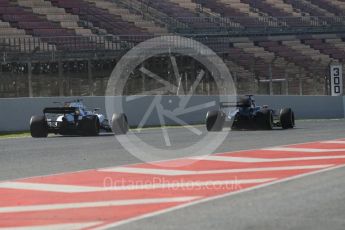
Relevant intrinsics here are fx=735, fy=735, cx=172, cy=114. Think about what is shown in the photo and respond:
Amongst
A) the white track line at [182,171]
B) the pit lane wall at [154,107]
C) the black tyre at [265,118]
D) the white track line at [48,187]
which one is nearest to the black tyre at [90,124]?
the pit lane wall at [154,107]

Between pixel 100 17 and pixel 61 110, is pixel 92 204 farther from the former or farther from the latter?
pixel 100 17

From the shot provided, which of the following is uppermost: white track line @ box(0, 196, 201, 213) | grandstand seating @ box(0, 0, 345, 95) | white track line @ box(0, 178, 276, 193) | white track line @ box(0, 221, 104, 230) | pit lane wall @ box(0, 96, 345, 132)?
grandstand seating @ box(0, 0, 345, 95)

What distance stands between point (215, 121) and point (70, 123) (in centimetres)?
379

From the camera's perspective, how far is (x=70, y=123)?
18.8 meters

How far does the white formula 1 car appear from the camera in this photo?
18.7 metres

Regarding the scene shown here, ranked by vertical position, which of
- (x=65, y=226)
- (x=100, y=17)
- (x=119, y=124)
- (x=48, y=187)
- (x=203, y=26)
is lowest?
(x=119, y=124)

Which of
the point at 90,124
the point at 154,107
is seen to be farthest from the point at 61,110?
the point at 154,107

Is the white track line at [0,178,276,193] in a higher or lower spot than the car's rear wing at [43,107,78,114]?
lower

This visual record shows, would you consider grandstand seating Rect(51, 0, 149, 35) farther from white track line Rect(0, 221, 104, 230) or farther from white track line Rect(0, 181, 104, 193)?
white track line Rect(0, 221, 104, 230)

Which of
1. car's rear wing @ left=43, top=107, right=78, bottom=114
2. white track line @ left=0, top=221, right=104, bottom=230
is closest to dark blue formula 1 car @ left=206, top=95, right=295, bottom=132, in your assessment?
car's rear wing @ left=43, top=107, right=78, bottom=114

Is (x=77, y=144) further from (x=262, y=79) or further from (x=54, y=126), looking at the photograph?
(x=262, y=79)

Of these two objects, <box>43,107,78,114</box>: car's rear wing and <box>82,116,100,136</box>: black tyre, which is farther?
<box>82,116,100,136</box>: black tyre

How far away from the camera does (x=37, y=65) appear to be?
23953 millimetres

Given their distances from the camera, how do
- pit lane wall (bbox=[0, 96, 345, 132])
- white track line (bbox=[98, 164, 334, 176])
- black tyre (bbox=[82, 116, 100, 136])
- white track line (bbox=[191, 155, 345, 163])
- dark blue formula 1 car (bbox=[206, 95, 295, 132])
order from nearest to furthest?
white track line (bbox=[98, 164, 334, 176]), white track line (bbox=[191, 155, 345, 163]), black tyre (bbox=[82, 116, 100, 136]), dark blue formula 1 car (bbox=[206, 95, 295, 132]), pit lane wall (bbox=[0, 96, 345, 132])
